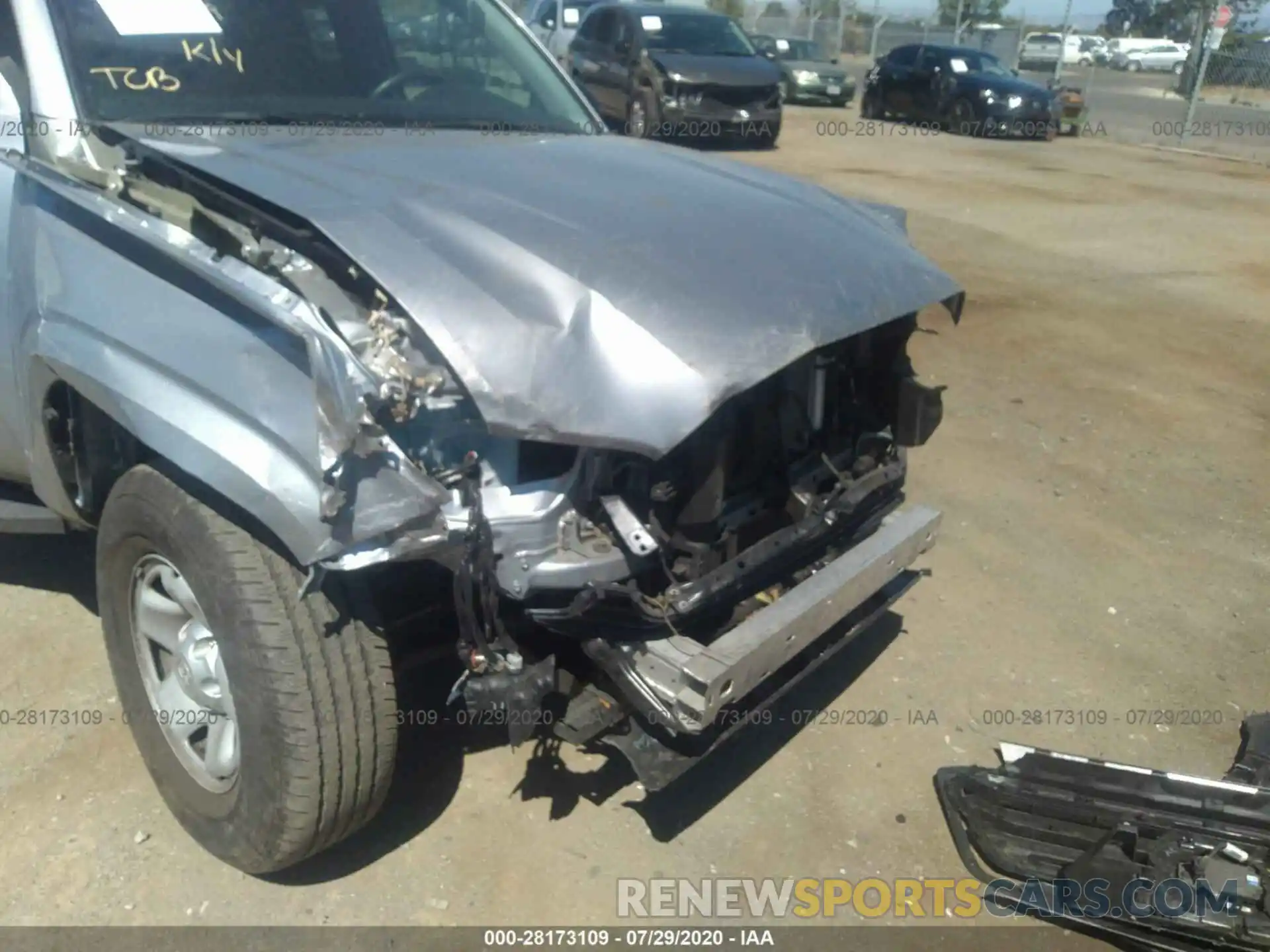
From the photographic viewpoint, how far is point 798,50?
22.8 m

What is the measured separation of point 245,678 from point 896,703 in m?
2.02

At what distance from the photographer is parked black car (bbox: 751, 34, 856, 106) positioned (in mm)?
21734

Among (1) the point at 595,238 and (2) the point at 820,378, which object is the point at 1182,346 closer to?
(2) the point at 820,378

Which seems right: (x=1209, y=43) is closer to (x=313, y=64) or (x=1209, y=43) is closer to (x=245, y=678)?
(x=313, y=64)

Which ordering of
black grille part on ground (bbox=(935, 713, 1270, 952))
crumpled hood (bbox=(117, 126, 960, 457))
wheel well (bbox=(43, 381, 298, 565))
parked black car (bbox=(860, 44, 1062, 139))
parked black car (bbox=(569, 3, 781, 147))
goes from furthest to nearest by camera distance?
parked black car (bbox=(860, 44, 1062, 139)) → parked black car (bbox=(569, 3, 781, 147)) → wheel well (bbox=(43, 381, 298, 565)) → black grille part on ground (bbox=(935, 713, 1270, 952)) → crumpled hood (bbox=(117, 126, 960, 457))

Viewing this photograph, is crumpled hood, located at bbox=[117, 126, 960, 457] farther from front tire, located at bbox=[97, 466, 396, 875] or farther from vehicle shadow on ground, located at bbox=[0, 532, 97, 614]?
vehicle shadow on ground, located at bbox=[0, 532, 97, 614]

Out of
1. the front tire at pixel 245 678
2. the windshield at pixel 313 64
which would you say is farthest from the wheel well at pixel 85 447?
the windshield at pixel 313 64

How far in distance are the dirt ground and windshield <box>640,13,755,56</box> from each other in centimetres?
921

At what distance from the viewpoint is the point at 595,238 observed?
2475mm

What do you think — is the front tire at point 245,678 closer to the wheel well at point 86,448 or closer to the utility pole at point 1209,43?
the wheel well at point 86,448

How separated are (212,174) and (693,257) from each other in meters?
1.15

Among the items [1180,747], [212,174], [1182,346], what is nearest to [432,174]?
[212,174]

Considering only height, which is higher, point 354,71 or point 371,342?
point 354,71

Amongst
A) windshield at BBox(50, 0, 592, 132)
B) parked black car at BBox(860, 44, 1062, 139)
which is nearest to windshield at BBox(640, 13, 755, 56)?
parked black car at BBox(860, 44, 1062, 139)
